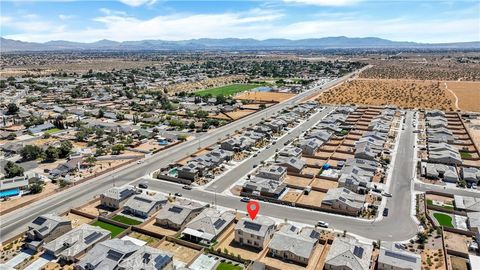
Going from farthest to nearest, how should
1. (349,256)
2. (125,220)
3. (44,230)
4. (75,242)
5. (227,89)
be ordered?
(227,89) < (125,220) < (44,230) < (75,242) < (349,256)

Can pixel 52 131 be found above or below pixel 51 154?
below

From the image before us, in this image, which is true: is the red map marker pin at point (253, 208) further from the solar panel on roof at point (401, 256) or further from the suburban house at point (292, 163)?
the solar panel on roof at point (401, 256)

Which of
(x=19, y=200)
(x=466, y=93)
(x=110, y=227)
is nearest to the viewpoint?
(x=110, y=227)

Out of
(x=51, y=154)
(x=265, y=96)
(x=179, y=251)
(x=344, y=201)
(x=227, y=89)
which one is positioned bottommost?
(x=179, y=251)

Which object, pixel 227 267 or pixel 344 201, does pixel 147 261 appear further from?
pixel 344 201

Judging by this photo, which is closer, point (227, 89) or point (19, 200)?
point (19, 200)

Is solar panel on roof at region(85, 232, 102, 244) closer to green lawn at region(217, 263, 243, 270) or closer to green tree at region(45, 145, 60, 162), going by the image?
green lawn at region(217, 263, 243, 270)

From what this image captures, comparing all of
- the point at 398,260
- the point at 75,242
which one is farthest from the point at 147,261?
the point at 398,260

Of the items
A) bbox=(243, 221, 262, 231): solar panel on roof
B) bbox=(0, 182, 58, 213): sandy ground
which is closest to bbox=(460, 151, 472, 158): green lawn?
bbox=(243, 221, 262, 231): solar panel on roof
